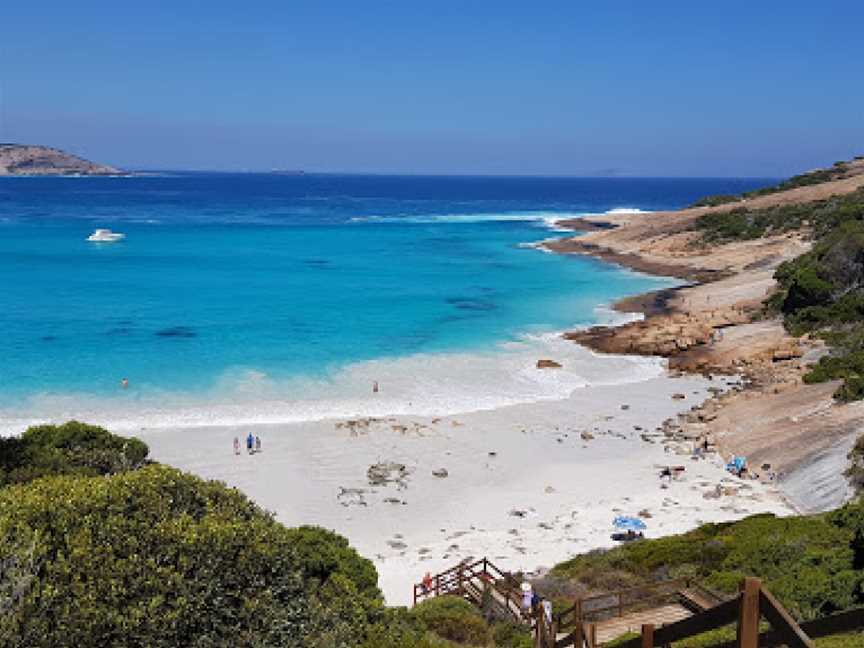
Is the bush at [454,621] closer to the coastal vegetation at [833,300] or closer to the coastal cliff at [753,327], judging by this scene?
the coastal cliff at [753,327]

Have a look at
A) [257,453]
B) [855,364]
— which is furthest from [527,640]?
[855,364]

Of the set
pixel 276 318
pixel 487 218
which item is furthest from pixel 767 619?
pixel 487 218

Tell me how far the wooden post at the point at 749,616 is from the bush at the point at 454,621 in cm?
1058

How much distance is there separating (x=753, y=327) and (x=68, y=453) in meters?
36.8

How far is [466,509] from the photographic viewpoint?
23.3 metres

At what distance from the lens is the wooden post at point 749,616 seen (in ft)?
13.2

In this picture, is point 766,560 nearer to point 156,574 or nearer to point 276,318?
point 156,574

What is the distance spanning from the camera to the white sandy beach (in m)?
21.1

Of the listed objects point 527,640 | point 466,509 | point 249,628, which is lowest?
point 466,509

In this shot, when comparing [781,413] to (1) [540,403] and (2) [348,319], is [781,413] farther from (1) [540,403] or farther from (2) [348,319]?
(2) [348,319]

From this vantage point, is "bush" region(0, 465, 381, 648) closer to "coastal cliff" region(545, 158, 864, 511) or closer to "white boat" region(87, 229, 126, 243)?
"coastal cliff" region(545, 158, 864, 511)

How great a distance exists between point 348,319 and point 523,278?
22978mm

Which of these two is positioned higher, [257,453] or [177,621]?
[177,621]

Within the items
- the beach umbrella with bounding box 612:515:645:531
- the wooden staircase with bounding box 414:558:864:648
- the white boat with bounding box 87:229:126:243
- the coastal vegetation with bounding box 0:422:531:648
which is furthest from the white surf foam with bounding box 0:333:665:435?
the white boat with bounding box 87:229:126:243
